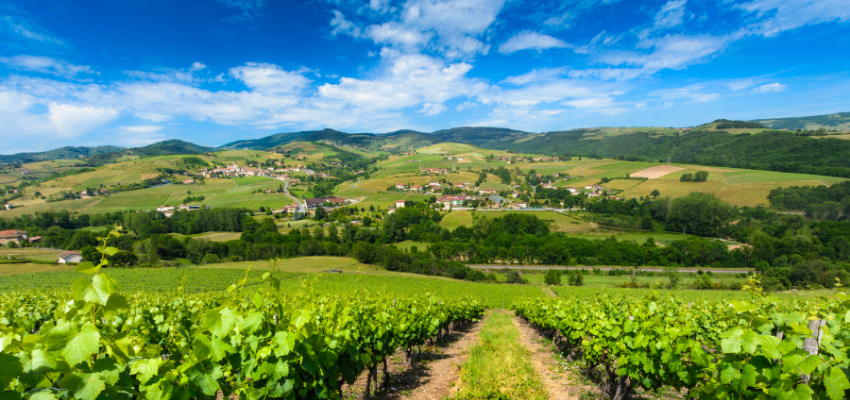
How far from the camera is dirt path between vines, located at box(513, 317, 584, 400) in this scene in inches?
282

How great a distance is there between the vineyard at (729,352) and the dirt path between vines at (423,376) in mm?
3514

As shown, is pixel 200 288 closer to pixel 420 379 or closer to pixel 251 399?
pixel 420 379

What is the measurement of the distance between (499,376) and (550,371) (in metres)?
2.12

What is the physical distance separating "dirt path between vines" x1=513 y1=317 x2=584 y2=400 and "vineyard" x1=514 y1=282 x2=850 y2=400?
0.62m

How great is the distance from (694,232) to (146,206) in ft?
516

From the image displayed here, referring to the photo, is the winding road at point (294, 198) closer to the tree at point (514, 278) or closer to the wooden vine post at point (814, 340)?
the tree at point (514, 278)

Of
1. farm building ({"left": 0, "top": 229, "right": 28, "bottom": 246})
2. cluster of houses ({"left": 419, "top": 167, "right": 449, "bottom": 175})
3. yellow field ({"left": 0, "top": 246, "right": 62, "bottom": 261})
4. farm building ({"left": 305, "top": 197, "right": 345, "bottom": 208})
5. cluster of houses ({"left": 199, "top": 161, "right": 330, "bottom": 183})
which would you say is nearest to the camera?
yellow field ({"left": 0, "top": 246, "right": 62, "bottom": 261})

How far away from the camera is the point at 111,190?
115 meters

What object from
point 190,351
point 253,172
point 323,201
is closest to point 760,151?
point 323,201

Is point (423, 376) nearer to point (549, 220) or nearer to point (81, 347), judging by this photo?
point (81, 347)

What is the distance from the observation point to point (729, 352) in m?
3.15

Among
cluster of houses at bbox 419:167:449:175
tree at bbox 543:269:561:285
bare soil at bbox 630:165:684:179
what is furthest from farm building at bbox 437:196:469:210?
bare soil at bbox 630:165:684:179

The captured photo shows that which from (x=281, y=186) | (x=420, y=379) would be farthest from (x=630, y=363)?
(x=281, y=186)

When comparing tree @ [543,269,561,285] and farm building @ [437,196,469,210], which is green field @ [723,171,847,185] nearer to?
farm building @ [437,196,469,210]
